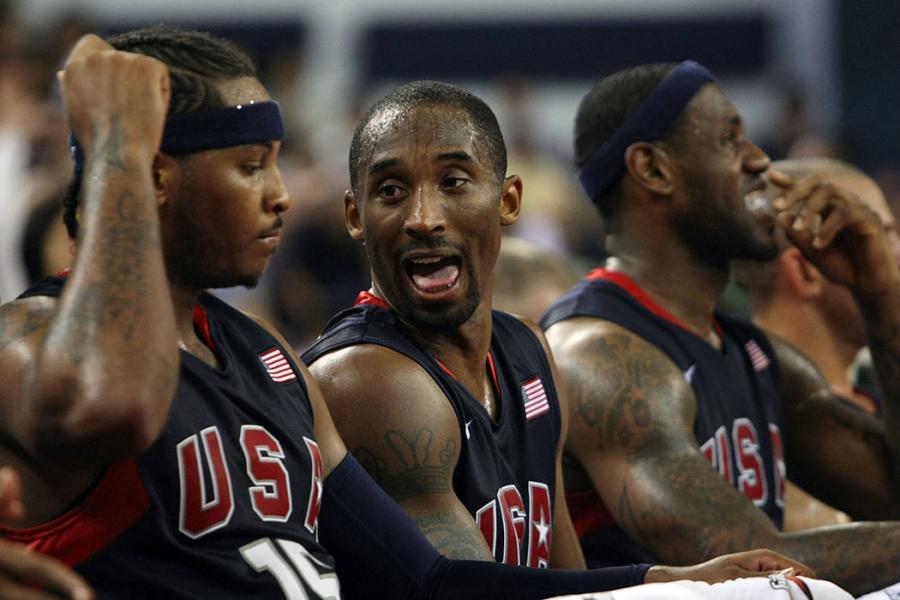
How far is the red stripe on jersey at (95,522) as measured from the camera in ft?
8.86

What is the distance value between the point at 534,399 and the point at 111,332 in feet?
5.18

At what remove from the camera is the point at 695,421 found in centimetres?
427

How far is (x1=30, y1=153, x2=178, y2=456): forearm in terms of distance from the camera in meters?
2.45

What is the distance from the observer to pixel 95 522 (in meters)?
2.72

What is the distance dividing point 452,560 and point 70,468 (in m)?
0.87

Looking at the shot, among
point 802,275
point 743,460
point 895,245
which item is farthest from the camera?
point 802,275

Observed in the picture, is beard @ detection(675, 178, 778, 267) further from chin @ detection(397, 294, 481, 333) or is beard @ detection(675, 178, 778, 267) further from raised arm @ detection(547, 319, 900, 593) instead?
chin @ detection(397, 294, 481, 333)

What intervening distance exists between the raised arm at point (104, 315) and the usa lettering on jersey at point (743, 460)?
2.11m

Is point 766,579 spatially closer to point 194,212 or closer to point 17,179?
point 194,212

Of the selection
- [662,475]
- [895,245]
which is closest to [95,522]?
[662,475]

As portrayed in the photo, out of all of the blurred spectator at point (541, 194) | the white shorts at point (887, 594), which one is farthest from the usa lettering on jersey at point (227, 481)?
the blurred spectator at point (541, 194)

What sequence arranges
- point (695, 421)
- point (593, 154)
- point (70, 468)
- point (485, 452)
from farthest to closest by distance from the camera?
1. point (593, 154)
2. point (695, 421)
3. point (485, 452)
4. point (70, 468)

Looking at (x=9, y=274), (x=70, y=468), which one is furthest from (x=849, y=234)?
(x=9, y=274)

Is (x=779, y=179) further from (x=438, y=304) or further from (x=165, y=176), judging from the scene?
(x=165, y=176)
